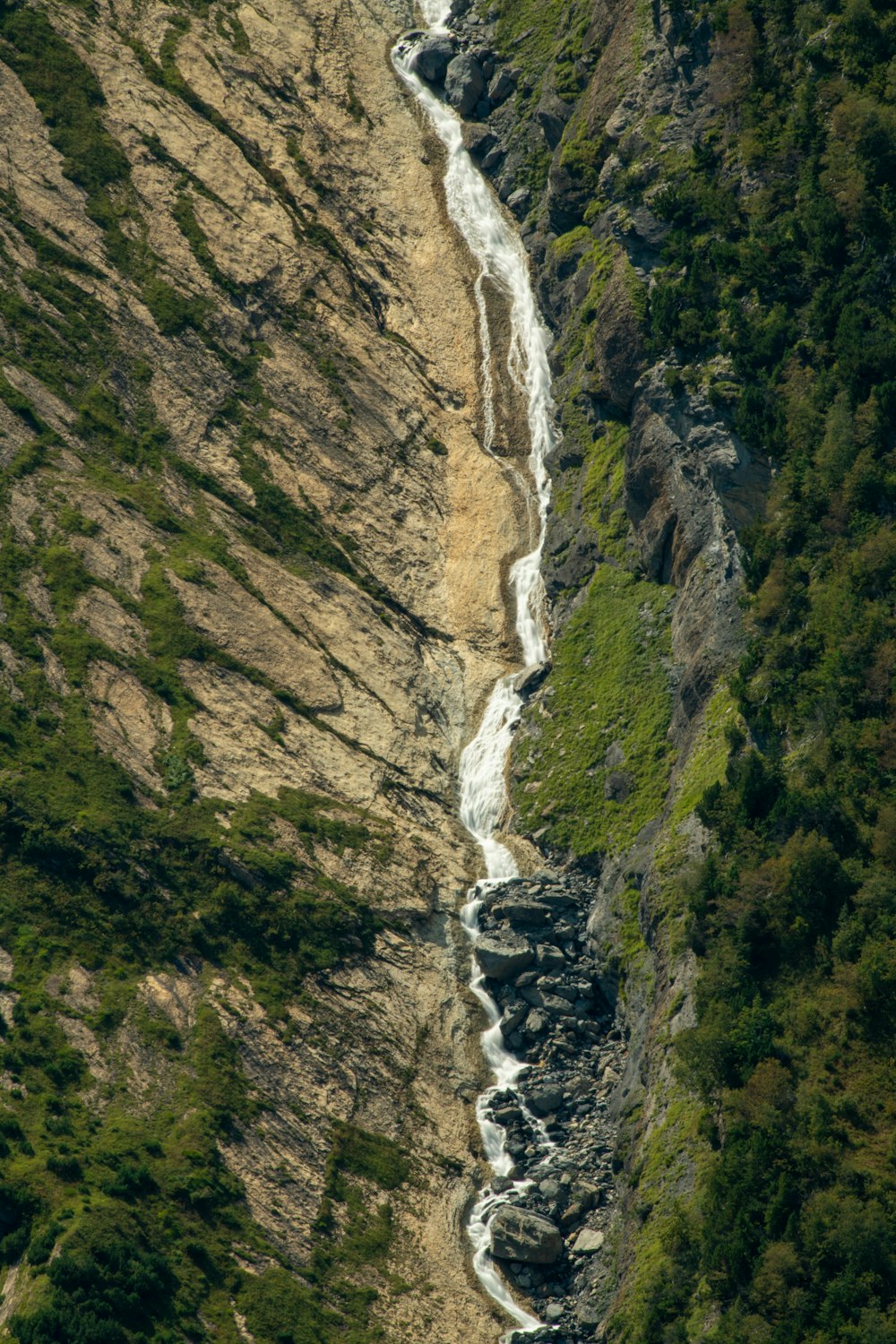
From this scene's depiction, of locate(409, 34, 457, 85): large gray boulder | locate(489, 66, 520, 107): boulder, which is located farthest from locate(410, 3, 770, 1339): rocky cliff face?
locate(409, 34, 457, 85): large gray boulder

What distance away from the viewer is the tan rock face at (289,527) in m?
52.6

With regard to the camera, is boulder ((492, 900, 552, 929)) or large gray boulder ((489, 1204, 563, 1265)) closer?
large gray boulder ((489, 1204, 563, 1265))

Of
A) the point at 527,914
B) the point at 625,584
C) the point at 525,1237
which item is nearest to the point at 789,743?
the point at 527,914

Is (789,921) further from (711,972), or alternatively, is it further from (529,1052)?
(529,1052)

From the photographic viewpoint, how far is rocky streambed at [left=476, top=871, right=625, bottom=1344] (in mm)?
47375

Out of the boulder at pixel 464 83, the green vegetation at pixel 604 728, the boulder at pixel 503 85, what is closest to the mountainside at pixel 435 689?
the green vegetation at pixel 604 728

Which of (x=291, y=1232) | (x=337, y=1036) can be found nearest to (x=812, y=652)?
(x=337, y=1036)

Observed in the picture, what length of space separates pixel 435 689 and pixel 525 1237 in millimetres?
25886

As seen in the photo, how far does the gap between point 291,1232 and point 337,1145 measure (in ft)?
12.2

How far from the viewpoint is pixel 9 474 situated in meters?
62.9

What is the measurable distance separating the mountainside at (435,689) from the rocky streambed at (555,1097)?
0.63 ft

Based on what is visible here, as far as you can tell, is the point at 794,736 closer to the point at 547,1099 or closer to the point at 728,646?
the point at 728,646

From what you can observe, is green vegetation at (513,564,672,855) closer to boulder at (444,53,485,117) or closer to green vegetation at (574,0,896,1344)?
green vegetation at (574,0,896,1344)

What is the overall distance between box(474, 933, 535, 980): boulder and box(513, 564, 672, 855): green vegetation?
484 centimetres
